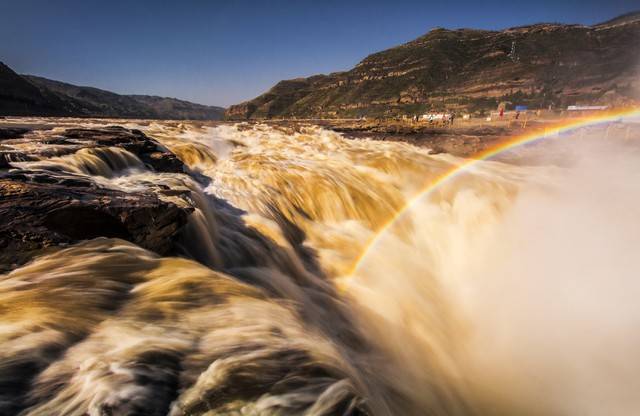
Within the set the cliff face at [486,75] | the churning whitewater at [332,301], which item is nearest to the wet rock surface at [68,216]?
the churning whitewater at [332,301]

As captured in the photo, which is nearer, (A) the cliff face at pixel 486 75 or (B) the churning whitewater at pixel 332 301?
(B) the churning whitewater at pixel 332 301

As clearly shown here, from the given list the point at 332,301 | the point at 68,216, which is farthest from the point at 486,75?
the point at 68,216

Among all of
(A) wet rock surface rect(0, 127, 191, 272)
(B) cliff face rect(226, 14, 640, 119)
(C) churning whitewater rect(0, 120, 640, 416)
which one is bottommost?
(C) churning whitewater rect(0, 120, 640, 416)

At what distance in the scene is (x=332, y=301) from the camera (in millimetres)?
6168

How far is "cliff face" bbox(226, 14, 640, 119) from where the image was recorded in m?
89.1

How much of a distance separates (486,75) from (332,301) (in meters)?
125

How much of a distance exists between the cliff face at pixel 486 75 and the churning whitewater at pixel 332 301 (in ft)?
258

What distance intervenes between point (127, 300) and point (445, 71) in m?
133

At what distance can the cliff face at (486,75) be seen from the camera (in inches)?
Result: 3506

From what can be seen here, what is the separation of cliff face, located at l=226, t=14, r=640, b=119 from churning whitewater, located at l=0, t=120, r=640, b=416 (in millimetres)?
78688

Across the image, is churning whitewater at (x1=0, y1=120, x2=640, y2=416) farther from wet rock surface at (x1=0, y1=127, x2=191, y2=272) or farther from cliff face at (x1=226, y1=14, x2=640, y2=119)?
cliff face at (x1=226, y1=14, x2=640, y2=119)

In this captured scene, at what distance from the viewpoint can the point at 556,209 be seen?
11.9 m

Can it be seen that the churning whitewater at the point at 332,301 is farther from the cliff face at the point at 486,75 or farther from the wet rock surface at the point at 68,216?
the cliff face at the point at 486,75

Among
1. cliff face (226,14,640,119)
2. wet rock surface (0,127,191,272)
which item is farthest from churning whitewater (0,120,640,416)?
cliff face (226,14,640,119)
